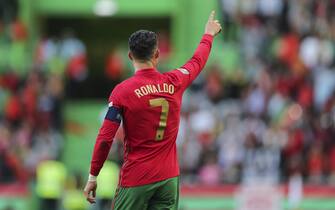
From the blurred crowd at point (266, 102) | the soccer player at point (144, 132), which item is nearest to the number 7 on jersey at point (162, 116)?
the soccer player at point (144, 132)

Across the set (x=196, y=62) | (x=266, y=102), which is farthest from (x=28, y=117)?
(x=196, y=62)

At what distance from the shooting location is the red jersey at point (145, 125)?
302 inches

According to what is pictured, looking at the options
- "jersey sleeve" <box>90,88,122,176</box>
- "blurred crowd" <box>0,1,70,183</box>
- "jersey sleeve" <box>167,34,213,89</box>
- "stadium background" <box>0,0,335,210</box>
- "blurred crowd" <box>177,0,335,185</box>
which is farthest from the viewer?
"blurred crowd" <box>0,1,70,183</box>

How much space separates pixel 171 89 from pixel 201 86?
43.0 feet

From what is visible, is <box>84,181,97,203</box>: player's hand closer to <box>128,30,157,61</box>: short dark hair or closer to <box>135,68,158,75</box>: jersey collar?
<box>135,68,158,75</box>: jersey collar

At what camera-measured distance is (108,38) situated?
26.4 m

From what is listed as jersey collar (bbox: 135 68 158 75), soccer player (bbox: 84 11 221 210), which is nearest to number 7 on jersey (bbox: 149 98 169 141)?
soccer player (bbox: 84 11 221 210)

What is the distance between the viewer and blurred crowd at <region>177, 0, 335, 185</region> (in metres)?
18.8

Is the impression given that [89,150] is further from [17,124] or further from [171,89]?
[171,89]

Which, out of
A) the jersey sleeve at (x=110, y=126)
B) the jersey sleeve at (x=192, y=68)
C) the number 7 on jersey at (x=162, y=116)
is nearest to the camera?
the jersey sleeve at (x=110, y=126)

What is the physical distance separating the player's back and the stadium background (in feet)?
25.8

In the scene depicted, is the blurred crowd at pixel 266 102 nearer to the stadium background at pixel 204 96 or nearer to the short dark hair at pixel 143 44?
the stadium background at pixel 204 96

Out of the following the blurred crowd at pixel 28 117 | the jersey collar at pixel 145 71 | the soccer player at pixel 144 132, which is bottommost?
the soccer player at pixel 144 132

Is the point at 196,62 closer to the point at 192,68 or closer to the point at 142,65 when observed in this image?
the point at 192,68
